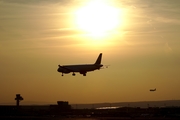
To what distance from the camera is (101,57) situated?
527 ft

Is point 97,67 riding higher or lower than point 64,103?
higher

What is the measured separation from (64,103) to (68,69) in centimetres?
3631

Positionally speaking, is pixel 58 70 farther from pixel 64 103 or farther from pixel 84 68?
pixel 64 103

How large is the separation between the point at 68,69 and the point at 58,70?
631 centimetres

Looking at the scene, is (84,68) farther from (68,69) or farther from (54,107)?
(54,107)

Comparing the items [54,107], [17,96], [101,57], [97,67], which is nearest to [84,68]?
[97,67]

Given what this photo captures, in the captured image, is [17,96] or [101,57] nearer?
[101,57]

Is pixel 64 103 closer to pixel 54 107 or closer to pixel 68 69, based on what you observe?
pixel 54 107

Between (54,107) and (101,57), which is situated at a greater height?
(101,57)

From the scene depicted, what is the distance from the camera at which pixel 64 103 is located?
178 m

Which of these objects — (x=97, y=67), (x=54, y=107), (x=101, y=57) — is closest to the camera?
(x=97, y=67)

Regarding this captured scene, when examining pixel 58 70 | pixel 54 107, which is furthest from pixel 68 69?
pixel 54 107

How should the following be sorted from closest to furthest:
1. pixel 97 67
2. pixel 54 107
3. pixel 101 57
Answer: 1. pixel 97 67
2. pixel 101 57
3. pixel 54 107

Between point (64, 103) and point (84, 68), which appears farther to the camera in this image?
point (64, 103)
